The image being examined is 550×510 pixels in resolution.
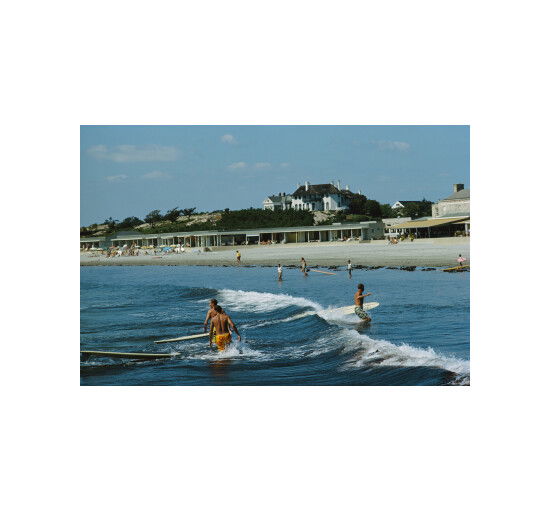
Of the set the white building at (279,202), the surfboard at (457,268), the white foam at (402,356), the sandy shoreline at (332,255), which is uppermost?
Answer: the white building at (279,202)

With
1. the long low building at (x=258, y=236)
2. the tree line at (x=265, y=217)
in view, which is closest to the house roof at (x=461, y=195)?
the tree line at (x=265, y=217)

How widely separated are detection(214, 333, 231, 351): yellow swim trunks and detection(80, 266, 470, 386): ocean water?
8 centimetres

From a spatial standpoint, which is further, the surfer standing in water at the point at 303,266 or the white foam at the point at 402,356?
the surfer standing in water at the point at 303,266

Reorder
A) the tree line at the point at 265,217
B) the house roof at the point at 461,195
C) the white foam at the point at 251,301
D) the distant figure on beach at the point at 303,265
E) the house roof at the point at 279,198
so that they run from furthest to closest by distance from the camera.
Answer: the distant figure on beach at the point at 303,265 < the white foam at the point at 251,301 < the tree line at the point at 265,217 < the house roof at the point at 279,198 < the house roof at the point at 461,195

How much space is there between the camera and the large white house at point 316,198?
26.1 feet

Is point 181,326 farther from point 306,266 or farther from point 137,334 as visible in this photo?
point 306,266

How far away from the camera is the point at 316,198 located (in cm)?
811

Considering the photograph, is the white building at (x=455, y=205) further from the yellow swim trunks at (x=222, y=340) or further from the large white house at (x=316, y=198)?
the yellow swim trunks at (x=222, y=340)

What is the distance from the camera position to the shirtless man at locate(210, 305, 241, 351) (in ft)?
26.2

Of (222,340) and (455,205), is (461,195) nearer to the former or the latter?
(455,205)

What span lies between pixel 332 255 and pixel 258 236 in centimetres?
99
